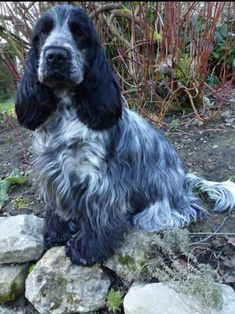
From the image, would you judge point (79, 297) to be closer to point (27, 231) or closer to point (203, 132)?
point (27, 231)

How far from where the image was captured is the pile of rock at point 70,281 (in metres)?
2.44

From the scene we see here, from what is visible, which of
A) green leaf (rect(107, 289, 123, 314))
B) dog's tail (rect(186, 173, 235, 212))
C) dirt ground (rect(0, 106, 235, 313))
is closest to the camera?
green leaf (rect(107, 289, 123, 314))

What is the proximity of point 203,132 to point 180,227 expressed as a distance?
167 centimetres

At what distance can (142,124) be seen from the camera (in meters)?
2.94

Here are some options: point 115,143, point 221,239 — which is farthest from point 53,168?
point 221,239

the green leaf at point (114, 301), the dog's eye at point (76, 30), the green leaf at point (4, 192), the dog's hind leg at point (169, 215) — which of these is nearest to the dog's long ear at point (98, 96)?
the dog's eye at point (76, 30)

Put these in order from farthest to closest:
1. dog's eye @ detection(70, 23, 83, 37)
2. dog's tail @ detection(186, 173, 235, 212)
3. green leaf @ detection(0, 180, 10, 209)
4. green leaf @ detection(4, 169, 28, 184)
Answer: green leaf @ detection(4, 169, 28, 184) → green leaf @ detection(0, 180, 10, 209) → dog's tail @ detection(186, 173, 235, 212) → dog's eye @ detection(70, 23, 83, 37)

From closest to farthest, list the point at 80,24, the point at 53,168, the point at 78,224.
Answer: the point at 80,24
the point at 53,168
the point at 78,224

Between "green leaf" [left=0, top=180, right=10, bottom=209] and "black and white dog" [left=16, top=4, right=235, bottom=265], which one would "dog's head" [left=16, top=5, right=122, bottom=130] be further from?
"green leaf" [left=0, top=180, right=10, bottom=209]

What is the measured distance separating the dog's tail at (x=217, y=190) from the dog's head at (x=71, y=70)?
3.72ft

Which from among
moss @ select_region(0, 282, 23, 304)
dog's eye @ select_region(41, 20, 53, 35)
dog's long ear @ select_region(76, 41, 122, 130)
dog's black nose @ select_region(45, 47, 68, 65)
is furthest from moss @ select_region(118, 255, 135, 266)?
dog's eye @ select_region(41, 20, 53, 35)

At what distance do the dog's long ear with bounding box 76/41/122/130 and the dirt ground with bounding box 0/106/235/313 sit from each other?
40.7 inches

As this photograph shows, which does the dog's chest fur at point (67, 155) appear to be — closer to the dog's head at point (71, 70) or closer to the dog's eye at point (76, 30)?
the dog's head at point (71, 70)

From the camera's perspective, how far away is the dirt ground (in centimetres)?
288
